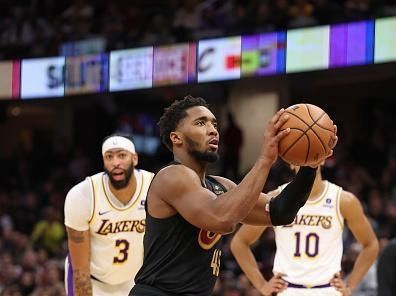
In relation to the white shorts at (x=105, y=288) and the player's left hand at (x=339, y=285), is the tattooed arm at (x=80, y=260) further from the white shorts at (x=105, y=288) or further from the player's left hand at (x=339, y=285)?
the player's left hand at (x=339, y=285)

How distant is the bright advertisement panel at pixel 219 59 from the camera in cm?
1489

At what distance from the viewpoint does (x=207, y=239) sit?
16.0 feet

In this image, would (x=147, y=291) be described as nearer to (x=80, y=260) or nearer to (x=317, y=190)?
(x=80, y=260)

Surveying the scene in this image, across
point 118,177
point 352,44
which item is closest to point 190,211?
point 118,177

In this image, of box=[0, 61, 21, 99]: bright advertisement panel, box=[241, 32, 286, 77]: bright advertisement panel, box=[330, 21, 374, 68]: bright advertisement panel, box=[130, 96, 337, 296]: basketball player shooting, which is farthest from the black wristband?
box=[0, 61, 21, 99]: bright advertisement panel

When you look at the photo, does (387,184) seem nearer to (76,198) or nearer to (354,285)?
(354,285)

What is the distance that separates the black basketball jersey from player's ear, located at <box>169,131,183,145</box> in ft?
1.27

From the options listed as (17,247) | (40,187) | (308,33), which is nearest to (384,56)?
(308,33)

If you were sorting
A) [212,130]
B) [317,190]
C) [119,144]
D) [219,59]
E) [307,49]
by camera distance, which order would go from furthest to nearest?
[219,59]
[307,49]
[317,190]
[119,144]
[212,130]

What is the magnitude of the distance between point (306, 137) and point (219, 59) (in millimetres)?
10671

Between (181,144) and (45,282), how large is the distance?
915 centimetres

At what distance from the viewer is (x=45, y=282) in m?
13.7

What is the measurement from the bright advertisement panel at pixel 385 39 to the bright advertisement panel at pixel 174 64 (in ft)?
10.9

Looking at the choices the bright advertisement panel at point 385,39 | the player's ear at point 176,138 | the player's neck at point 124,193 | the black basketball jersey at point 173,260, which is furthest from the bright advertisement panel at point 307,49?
the black basketball jersey at point 173,260
